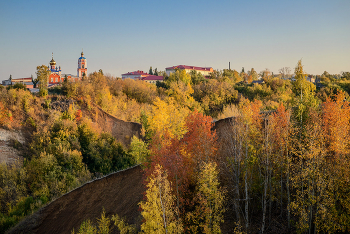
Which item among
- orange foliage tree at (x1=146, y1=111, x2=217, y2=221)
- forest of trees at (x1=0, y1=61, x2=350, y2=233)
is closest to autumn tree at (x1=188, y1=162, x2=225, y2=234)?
forest of trees at (x1=0, y1=61, x2=350, y2=233)

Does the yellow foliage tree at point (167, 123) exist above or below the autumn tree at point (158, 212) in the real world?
above

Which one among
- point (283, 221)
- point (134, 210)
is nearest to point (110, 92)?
point (134, 210)

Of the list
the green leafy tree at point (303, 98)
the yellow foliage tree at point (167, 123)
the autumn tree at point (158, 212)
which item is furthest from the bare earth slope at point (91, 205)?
the green leafy tree at point (303, 98)

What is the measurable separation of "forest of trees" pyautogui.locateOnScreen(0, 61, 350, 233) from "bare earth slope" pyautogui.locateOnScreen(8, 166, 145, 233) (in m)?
1.73

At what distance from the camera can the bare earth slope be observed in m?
24.6

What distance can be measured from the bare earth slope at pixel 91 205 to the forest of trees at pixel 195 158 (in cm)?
173

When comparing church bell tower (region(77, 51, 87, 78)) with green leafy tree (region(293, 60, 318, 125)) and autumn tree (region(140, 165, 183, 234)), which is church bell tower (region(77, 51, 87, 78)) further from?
autumn tree (region(140, 165, 183, 234))

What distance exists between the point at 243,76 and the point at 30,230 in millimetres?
91561

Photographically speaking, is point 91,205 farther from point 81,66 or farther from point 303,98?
point 81,66

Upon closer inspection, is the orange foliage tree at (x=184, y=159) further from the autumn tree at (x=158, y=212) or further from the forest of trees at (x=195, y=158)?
the autumn tree at (x=158, y=212)

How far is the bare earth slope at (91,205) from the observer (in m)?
24.6

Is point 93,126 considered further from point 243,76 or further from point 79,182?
point 243,76

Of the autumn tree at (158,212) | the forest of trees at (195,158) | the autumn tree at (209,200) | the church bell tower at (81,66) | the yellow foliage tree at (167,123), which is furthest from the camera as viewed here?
the church bell tower at (81,66)

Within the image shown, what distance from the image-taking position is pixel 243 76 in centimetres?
10438
